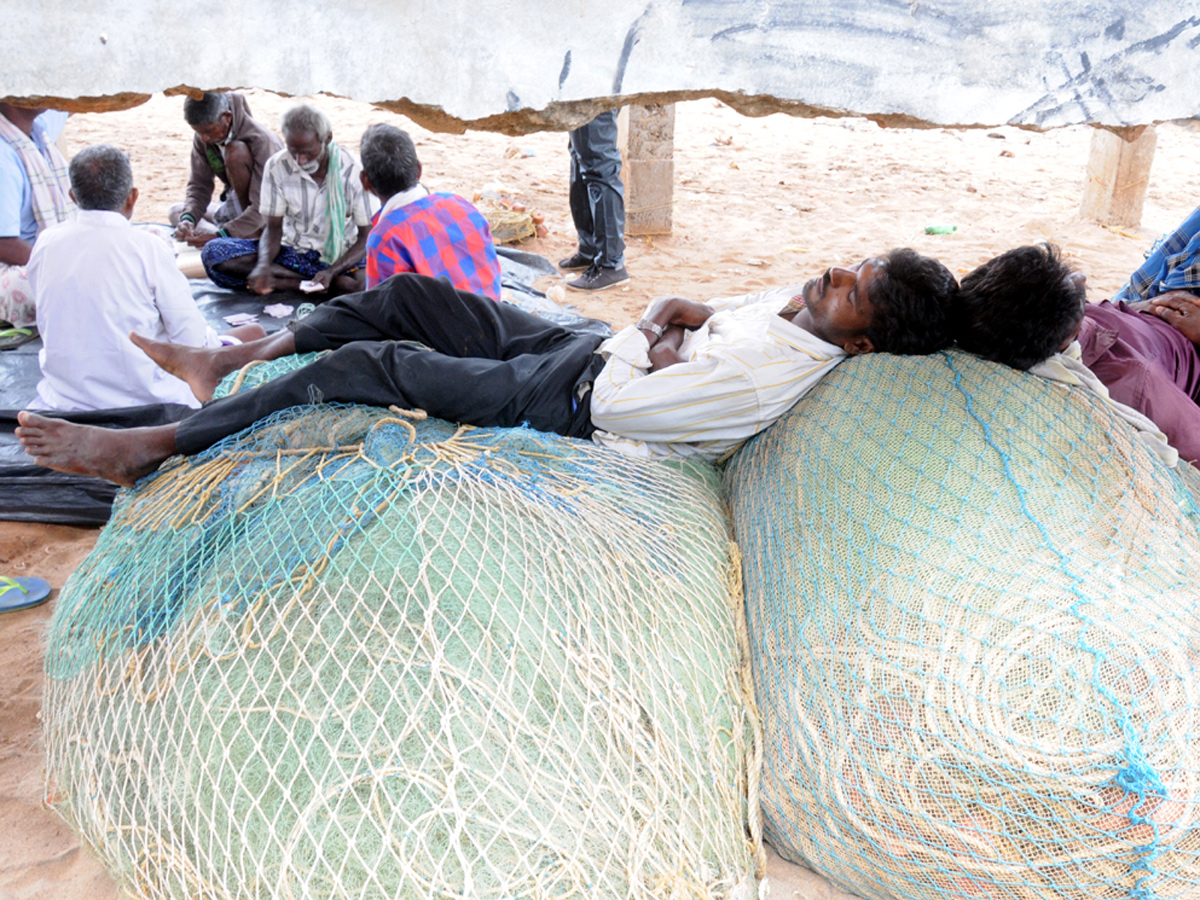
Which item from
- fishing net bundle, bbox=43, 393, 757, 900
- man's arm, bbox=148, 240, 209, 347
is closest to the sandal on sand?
man's arm, bbox=148, 240, 209, 347

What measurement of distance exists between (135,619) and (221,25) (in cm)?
112

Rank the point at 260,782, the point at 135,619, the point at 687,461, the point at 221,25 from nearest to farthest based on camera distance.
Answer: the point at 221,25 < the point at 260,782 < the point at 135,619 < the point at 687,461

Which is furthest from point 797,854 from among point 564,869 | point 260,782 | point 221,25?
point 221,25

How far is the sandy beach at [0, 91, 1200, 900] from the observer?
18.3 feet

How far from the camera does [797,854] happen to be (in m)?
1.75

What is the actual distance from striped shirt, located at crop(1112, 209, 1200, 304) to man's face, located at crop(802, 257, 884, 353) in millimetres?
1282

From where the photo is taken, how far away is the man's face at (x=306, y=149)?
14.0 feet

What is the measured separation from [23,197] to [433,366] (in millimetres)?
2739

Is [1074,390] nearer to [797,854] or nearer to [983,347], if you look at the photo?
[983,347]

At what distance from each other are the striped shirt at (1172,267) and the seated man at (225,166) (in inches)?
164

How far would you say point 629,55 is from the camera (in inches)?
61.4

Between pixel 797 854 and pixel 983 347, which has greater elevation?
pixel 983 347

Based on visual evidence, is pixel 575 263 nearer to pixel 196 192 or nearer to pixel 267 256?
pixel 267 256

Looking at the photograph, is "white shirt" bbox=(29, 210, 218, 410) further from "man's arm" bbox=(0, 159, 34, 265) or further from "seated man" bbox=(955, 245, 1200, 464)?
"seated man" bbox=(955, 245, 1200, 464)
